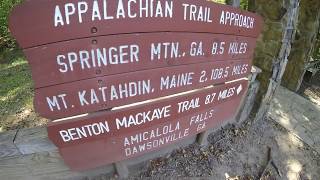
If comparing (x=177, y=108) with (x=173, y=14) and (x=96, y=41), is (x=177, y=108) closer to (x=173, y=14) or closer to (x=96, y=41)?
(x=173, y=14)

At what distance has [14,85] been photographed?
235 inches

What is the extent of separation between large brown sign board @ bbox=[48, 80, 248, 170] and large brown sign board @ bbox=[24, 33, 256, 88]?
1.22 ft

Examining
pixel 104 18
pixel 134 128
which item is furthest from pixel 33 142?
pixel 104 18

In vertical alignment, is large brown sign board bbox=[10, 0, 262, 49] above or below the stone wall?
above

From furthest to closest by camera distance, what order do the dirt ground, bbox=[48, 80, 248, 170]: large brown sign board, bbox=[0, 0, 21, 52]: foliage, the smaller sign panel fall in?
bbox=[0, 0, 21, 52]: foliage
the dirt ground
bbox=[48, 80, 248, 170]: large brown sign board
the smaller sign panel

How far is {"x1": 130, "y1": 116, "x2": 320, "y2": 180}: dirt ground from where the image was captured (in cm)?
378

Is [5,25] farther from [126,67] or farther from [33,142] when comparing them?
[126,67]

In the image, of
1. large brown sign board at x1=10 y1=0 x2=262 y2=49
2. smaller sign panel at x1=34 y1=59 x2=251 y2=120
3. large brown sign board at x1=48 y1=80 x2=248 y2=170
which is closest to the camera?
large brown sign board at x1=10 y1=0 x2=262 y2=49

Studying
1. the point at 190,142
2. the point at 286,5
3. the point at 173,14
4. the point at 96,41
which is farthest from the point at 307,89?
the point at 96,41

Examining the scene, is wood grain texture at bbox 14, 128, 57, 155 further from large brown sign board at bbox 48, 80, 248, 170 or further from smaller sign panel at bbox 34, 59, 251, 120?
smaller sign panel at bbox 34, 59, 251, 120

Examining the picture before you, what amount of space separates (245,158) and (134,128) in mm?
1831

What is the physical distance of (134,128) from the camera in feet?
9.77

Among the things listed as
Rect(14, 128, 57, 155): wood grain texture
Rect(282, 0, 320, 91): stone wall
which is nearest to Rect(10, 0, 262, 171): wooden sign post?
Rect(14, 128, 57, 155): wood grain texture

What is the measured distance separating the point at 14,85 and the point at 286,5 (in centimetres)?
450
